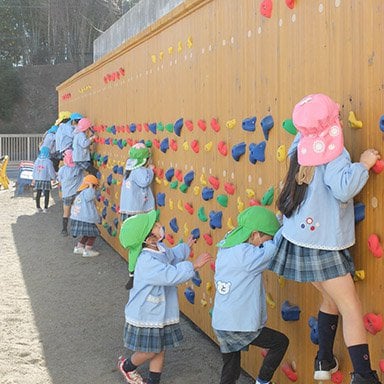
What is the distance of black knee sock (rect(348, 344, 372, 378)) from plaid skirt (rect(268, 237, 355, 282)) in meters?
0.37

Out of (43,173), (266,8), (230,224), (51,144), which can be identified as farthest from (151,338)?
(51,144)

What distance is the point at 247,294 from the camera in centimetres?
406

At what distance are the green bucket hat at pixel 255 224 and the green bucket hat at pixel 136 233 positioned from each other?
2.42ft

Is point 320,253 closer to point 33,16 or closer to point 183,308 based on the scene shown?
point 183,308

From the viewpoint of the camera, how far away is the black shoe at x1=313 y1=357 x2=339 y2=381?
3.58m

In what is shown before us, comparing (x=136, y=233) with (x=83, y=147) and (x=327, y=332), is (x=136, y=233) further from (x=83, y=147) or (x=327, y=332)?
(x=83, y=147)

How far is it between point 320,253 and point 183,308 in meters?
3.44

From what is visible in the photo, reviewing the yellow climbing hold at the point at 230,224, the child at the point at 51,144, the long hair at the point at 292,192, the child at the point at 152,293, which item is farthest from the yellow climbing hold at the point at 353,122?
the child at the point at 51,144

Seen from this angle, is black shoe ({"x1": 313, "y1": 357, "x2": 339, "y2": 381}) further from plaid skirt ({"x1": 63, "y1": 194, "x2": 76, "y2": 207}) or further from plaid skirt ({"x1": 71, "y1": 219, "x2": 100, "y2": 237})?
plaid skirt ({"x1": 63, "y1": 194, "x2": 76, "y2": 207})

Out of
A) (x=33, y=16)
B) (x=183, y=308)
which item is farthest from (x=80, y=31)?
(x=183, y=308)

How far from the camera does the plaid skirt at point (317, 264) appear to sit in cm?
337

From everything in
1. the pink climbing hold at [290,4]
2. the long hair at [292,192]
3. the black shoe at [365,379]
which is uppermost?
the pink climbing hold at [290,4]

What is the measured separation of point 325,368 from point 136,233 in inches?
66.0

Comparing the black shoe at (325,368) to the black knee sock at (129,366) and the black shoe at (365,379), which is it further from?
the black knee sock at (129,366)
